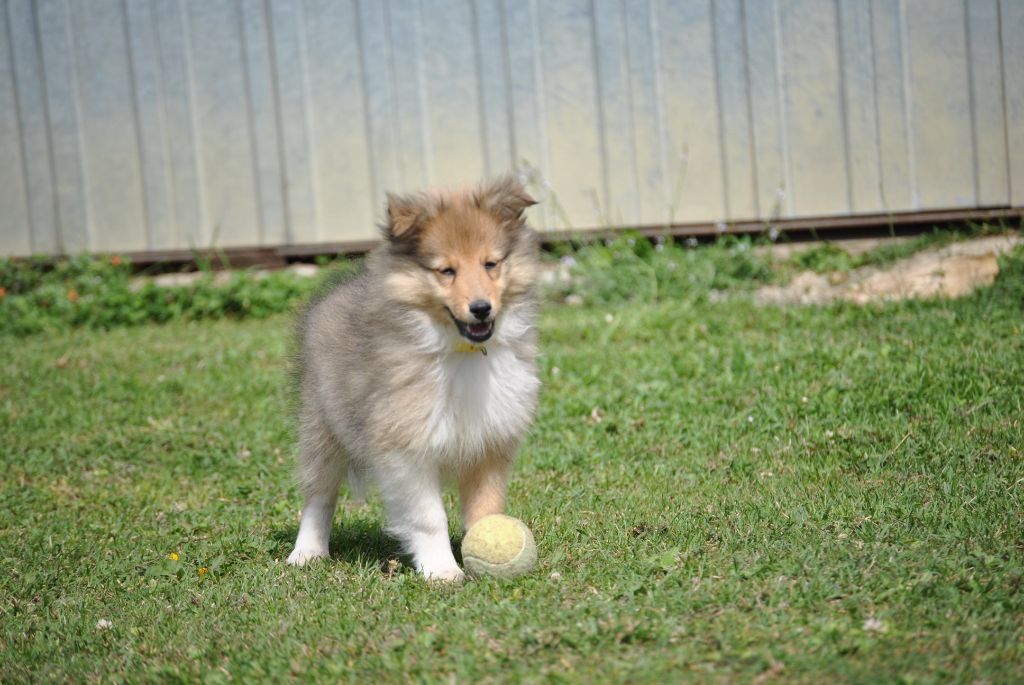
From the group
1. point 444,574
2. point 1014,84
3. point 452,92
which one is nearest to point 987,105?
point 1014,84

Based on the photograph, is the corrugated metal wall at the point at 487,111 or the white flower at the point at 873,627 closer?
the white flower at the point at 873,627

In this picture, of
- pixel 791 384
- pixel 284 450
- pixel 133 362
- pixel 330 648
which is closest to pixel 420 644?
pixel 330 648

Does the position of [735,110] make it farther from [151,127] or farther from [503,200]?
[503,200]

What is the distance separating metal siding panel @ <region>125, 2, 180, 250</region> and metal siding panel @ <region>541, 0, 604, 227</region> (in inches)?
150

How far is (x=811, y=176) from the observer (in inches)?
398

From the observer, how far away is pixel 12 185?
11.5 m

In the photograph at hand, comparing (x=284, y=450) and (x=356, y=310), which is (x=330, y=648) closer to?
(x=356, y=310)

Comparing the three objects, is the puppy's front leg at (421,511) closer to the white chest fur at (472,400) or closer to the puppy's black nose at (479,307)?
the white chest fur at (472,400)

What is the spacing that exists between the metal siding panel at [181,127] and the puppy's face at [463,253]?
7.14m

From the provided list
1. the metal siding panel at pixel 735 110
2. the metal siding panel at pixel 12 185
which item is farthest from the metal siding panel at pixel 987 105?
the metal siding panel at pixel 12 185

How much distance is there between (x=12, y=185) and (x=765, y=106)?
7.38 metres

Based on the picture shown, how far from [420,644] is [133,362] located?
5.86m

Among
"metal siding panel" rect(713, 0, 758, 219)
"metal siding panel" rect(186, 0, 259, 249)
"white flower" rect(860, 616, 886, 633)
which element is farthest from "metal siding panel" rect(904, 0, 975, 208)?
"white flower" rect(860, 616, 886, 633)

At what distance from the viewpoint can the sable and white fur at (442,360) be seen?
4.53 metres
